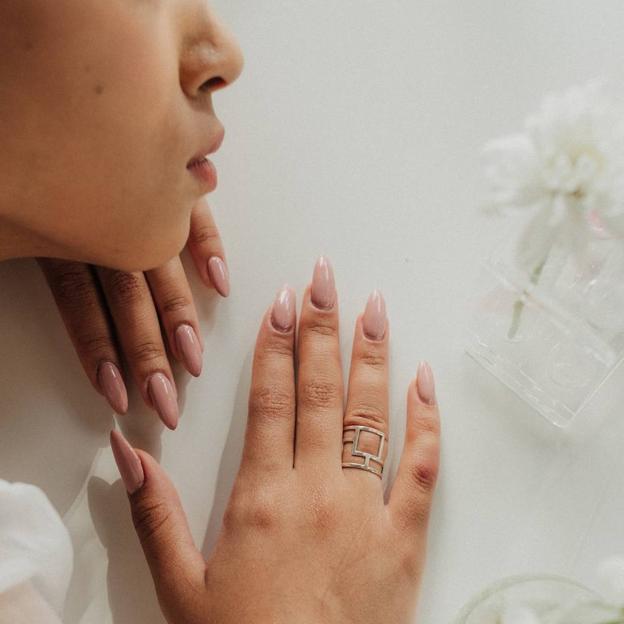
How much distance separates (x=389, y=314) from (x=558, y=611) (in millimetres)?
323

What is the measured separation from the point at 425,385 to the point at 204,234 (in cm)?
24

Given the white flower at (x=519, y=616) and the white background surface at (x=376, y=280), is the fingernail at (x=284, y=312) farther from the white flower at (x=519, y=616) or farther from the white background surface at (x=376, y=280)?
the white flower at (x=519, y=616)

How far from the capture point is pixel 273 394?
29.0 inches

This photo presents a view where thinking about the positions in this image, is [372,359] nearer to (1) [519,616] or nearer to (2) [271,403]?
(2) [271,403]

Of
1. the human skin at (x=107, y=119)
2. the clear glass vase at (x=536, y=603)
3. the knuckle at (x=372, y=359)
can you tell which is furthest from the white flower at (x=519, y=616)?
the human skin at (x=107, y=119)

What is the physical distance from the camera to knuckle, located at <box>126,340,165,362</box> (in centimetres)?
75

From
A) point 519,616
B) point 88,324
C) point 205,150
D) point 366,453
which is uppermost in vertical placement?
point 205,150

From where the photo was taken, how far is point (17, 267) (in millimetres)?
800

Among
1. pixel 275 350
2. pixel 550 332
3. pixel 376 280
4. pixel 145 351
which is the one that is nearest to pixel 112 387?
pixel 145 351

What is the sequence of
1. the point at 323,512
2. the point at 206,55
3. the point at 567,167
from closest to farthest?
the point at 567,167 → the point at 206,55 → the point at 323,512

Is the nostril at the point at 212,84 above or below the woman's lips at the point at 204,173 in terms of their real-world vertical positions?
above

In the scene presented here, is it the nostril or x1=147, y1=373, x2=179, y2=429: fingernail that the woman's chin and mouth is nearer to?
the nostril

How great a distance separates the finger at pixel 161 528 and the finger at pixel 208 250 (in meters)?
0.16

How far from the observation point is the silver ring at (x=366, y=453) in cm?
72
